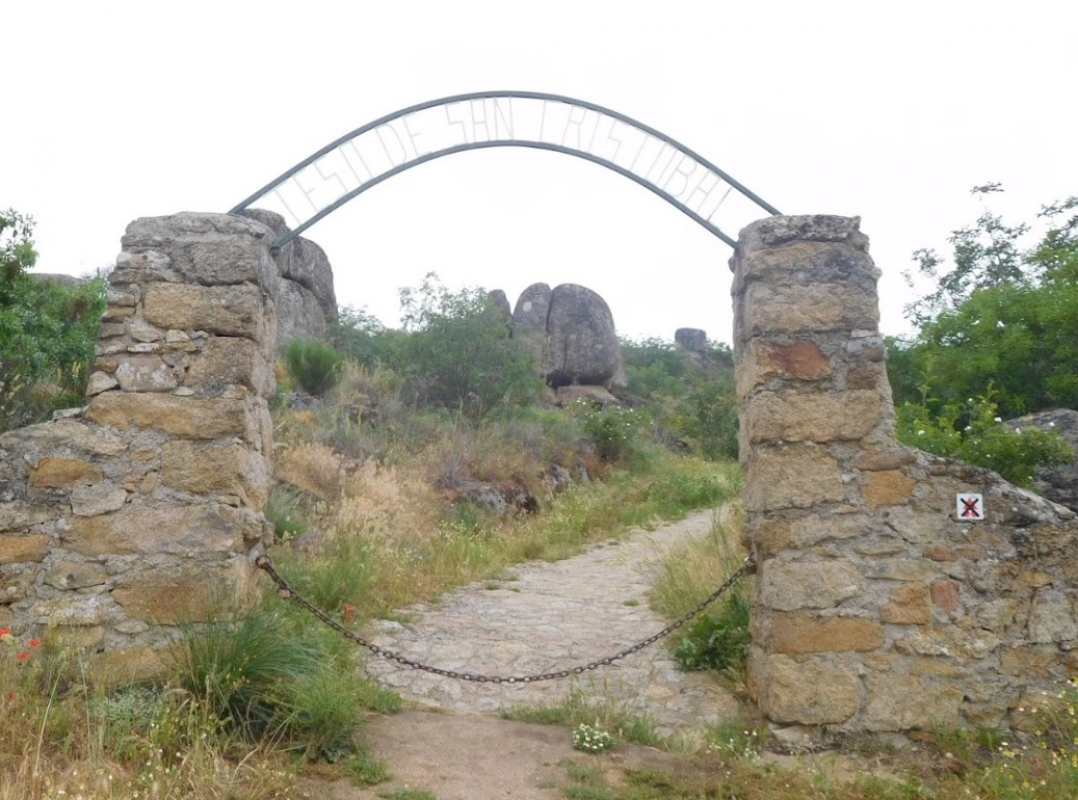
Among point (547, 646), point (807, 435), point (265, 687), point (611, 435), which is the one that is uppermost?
point (611, 435)

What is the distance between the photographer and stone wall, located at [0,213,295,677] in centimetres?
414

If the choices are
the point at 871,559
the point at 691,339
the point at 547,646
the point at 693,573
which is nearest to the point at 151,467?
the point at 547,646

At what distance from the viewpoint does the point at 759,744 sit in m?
4.25

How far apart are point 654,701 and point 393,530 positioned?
4.19m

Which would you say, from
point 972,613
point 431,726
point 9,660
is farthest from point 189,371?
point 972,613

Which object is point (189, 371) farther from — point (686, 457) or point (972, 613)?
point (686, 457)

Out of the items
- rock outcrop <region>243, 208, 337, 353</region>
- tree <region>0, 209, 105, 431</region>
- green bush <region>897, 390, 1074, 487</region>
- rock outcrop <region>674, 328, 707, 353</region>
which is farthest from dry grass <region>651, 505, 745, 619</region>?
rock outcrop <region>674, 328, 707, 353</region>

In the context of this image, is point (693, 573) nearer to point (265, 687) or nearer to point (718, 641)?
point (718, 641)

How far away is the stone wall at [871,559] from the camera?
4.23 metres

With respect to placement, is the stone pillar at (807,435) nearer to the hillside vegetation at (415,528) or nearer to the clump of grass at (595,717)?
the hillside vegetation at (415,528)

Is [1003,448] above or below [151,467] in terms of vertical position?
above

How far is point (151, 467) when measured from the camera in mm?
4309

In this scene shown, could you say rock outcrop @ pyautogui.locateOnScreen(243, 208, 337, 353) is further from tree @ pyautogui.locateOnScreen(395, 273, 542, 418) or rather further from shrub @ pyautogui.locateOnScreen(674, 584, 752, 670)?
shrub @ pyautogui.locateOnScreen(674, 584, 752, 670)

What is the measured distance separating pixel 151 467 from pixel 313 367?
8951 millimetres
